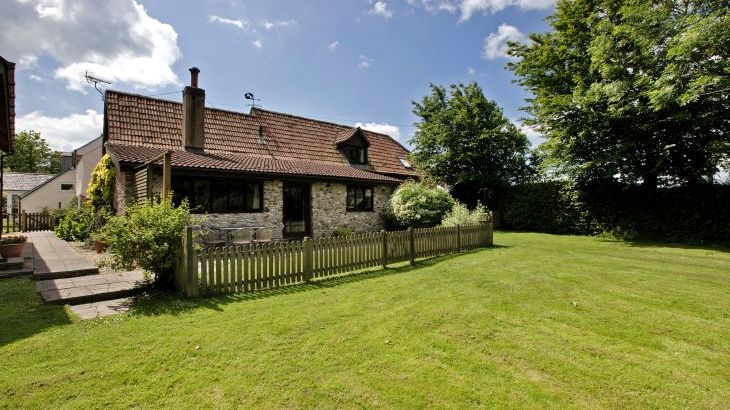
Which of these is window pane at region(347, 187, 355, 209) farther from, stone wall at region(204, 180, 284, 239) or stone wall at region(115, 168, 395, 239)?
stone wall at region(204, 180, 284, 239)

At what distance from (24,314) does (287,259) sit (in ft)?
14.1

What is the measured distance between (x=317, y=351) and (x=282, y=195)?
11.3m

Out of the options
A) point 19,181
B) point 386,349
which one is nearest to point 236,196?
point 386,349

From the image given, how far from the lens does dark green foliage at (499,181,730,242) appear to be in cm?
1452

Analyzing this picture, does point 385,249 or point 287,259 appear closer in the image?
point 287,259

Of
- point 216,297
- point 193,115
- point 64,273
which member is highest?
point 193,115

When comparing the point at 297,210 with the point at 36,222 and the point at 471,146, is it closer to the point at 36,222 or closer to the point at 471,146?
the point at 471,146

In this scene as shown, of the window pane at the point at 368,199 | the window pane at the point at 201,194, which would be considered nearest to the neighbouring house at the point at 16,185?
the window pane at the point at 201,194

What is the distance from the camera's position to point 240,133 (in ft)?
57.5

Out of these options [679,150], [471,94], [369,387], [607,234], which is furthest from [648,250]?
[471,94]

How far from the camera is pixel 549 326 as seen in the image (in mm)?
5082

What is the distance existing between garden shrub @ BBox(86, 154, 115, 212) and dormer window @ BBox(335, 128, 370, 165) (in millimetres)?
11532

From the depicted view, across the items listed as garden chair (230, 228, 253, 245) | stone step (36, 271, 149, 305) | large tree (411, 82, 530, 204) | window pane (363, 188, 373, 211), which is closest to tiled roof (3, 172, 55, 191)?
garden chair (230, 228, 253, 245)

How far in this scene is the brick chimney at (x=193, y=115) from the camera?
1450 centimetres
